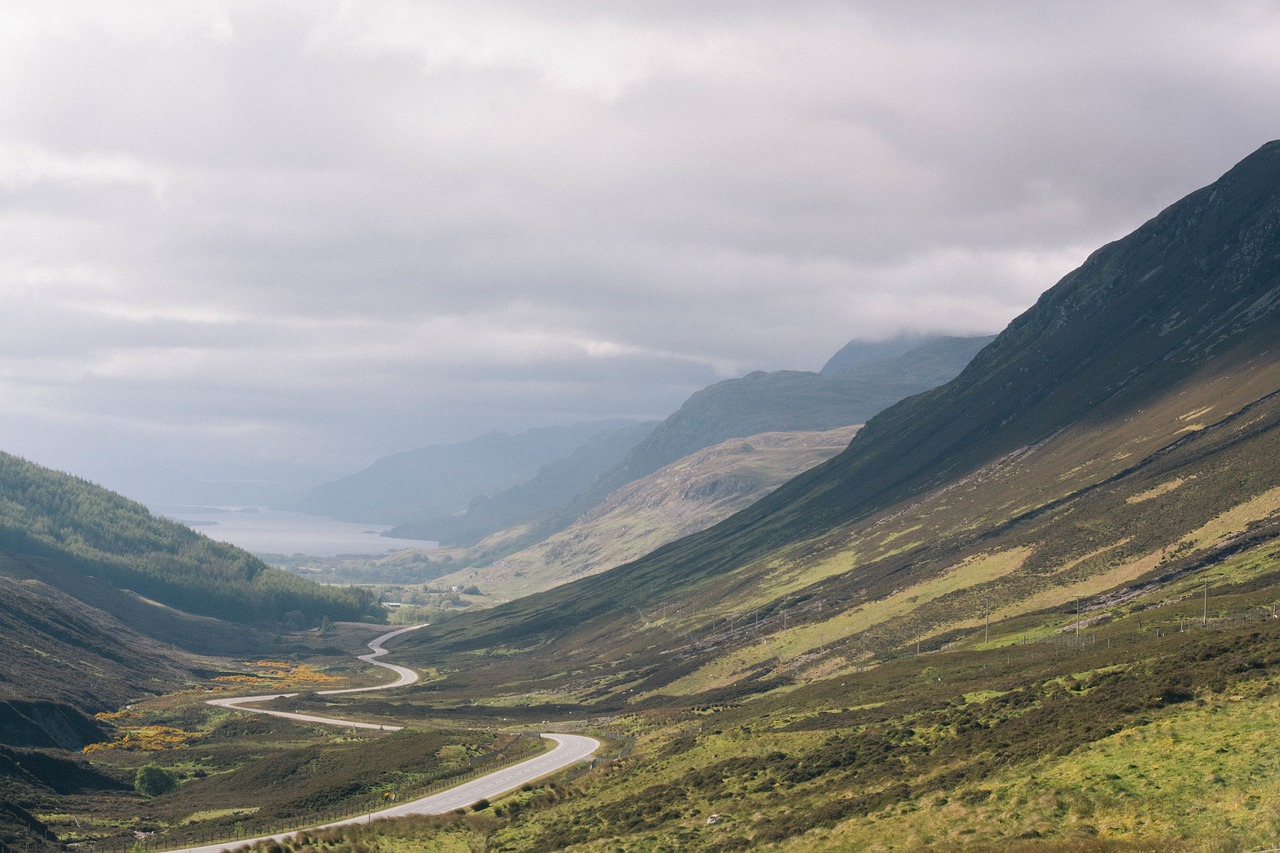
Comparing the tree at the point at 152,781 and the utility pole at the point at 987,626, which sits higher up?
the tree at the point at 152,781

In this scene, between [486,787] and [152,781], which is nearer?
[486,787]

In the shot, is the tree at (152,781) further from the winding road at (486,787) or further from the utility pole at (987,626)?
the utility pole at (987,626)

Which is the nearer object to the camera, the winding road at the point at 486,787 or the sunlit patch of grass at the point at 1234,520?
the winding road at the point at 486,787

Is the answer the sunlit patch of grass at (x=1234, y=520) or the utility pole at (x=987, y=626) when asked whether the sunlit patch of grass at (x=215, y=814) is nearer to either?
the utility pole at (x=987, y=626)

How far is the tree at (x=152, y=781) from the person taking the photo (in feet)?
381

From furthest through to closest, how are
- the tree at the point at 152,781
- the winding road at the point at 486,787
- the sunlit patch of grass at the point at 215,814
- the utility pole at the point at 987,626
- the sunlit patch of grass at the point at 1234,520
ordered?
the sunlit patch of grass at the point at 1234,520 < the utility pole at the point at 987,626 < the tree at the point at 152,781 < the sunlit patch of grass at the point at 215,814 < the winding road at the point at 486,787

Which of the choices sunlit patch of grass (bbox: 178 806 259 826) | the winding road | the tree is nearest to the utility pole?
the winding road

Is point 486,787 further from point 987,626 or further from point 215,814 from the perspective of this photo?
point 987,626

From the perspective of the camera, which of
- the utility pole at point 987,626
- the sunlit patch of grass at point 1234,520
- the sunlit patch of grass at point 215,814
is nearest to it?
the sunlit patch of grass at point 215,814

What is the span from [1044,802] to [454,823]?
47330 millimetres

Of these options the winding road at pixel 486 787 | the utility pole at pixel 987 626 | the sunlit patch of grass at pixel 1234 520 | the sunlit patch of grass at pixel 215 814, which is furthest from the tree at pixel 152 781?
the sunlit patch of grass at pixel 1234 520

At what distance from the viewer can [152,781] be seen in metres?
117

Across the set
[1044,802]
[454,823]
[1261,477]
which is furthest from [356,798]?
[1261,477]

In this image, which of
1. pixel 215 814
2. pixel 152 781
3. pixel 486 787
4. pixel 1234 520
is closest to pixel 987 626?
pixel 1234 520
